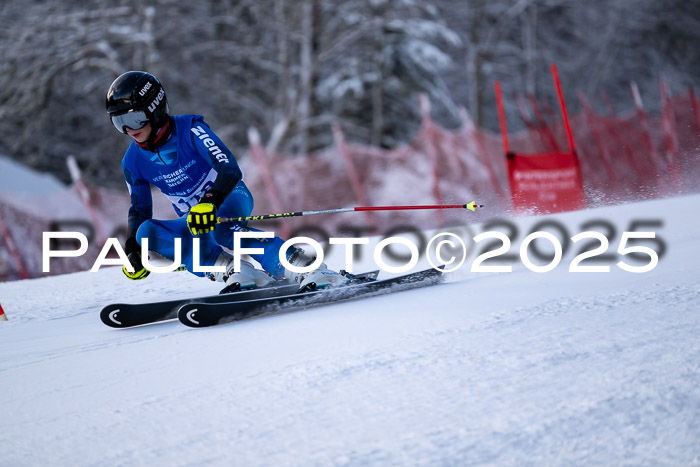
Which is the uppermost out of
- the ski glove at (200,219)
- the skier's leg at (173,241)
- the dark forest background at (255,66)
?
the dark forest background at (255,66)

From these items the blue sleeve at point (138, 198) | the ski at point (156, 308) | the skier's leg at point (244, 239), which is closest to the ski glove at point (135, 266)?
the ski at point (156, 308)

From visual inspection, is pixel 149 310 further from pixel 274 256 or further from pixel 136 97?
pixel 136 97

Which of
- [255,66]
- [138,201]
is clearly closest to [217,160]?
[138,201]

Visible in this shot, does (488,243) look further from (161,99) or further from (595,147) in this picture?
(595,147)

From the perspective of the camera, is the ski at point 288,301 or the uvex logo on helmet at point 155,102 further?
the uvex logo on helmet at point 155,102

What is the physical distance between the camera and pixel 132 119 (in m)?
4.23

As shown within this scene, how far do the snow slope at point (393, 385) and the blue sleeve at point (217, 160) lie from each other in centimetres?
76

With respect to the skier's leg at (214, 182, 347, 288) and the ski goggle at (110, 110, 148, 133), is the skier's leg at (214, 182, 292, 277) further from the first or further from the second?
the ski goggle at (110, 110, 148, 133)

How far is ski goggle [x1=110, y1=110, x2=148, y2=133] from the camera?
13.8ft

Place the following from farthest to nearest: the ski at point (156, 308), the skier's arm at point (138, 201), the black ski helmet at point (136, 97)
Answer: the skier's arm at point (138, 201) < the ski at point (156, 308) < the black ski helmet at point (136, 97)

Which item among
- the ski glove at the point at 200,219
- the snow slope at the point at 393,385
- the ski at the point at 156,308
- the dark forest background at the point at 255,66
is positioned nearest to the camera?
the snow slope at the point at 393,385

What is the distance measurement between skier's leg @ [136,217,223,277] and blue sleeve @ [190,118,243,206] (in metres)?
0.46

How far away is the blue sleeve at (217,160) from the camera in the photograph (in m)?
4.22

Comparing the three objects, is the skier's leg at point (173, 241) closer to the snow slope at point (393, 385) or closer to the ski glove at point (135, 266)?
the ski glove at point (135, 266)
